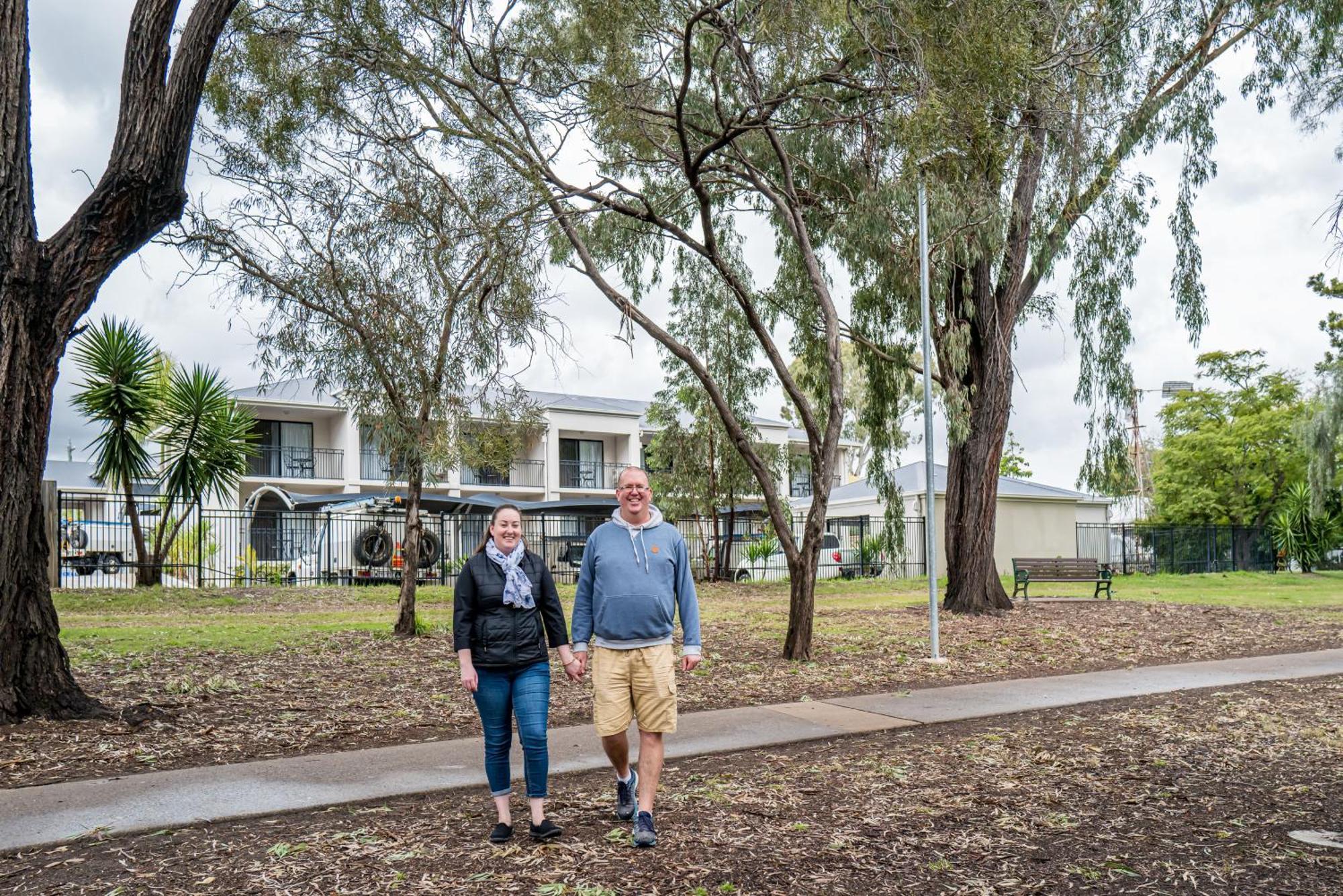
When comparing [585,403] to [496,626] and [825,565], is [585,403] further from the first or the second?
[496,626]

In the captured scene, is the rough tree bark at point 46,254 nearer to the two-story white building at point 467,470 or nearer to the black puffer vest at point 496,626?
the black puffer vest at point 496,626

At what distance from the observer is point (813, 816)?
18.3ft

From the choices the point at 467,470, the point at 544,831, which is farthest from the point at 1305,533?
the point at 544,831

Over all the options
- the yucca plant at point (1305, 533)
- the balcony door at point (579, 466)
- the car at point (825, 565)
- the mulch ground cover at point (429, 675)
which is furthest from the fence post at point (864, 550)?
the yucca plant at point (1305, 533)

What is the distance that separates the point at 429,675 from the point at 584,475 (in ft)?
102

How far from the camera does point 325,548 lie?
24078 mm

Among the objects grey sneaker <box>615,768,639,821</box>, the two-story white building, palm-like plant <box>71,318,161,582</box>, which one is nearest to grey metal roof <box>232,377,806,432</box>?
the two-story white building

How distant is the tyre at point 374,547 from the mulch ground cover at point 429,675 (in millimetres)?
6652

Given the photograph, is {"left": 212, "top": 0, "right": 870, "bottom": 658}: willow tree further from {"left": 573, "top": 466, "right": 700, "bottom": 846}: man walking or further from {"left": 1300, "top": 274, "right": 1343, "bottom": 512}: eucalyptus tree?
{"left": 1300, "top": 274, "right": 1343, "bottom": 512}: eucalyptus tree

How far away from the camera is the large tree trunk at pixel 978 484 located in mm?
16734

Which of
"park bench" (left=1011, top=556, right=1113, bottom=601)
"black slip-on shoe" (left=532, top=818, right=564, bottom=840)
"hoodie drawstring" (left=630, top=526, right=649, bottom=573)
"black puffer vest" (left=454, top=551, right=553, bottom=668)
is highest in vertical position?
"hoodie drawstring" (left=630, top=526, right=649, bottom=573)

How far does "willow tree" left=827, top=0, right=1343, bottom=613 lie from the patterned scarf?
254 inches

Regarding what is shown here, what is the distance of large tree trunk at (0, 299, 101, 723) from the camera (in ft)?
24.4

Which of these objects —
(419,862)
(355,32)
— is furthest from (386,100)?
(419,862)
